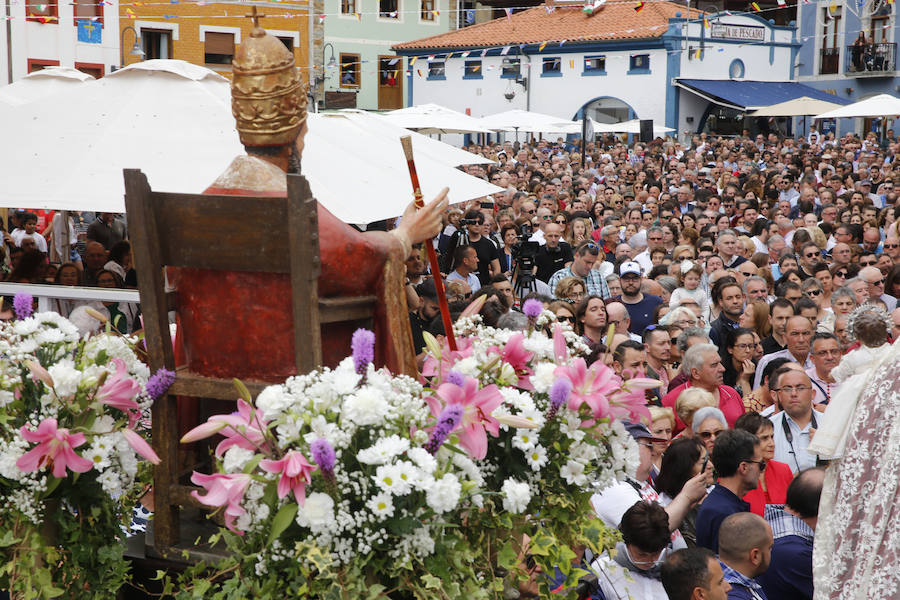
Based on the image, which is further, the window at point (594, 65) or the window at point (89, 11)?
the window at point (594, 65)

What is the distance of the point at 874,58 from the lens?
39906 mm

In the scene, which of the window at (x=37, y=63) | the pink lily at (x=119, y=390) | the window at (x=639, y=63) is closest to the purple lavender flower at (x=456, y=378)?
the pink lily at (x=119, y=390)

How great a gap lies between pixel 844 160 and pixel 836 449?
2237 cm

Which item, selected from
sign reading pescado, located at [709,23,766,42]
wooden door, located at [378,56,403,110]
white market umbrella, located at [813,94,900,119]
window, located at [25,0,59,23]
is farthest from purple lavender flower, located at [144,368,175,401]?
wooden door, located at [378,56,403,110]

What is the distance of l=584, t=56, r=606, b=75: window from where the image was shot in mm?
40062

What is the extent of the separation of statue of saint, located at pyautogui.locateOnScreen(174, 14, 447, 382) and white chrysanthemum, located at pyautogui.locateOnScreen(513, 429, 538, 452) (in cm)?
59

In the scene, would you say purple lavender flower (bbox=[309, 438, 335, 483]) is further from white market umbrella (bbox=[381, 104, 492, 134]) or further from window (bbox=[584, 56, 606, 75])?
window (bbox=[584, 56, 606, 75])

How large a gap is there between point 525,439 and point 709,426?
3.12 metres

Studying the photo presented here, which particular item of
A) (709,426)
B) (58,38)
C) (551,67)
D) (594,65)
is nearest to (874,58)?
(594,65)

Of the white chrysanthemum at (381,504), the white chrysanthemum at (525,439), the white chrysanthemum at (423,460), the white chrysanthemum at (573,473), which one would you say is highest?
the white chrysanthemum at (423,460)

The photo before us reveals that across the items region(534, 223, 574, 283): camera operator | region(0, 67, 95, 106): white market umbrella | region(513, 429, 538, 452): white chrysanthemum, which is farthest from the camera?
region(534, 223, 574, 283): camera operator

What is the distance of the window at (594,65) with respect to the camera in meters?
40.1

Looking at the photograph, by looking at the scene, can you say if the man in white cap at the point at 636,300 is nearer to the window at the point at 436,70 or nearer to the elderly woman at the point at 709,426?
the elderly woman at the point at 709,426

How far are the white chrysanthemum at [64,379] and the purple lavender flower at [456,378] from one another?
97 cm
